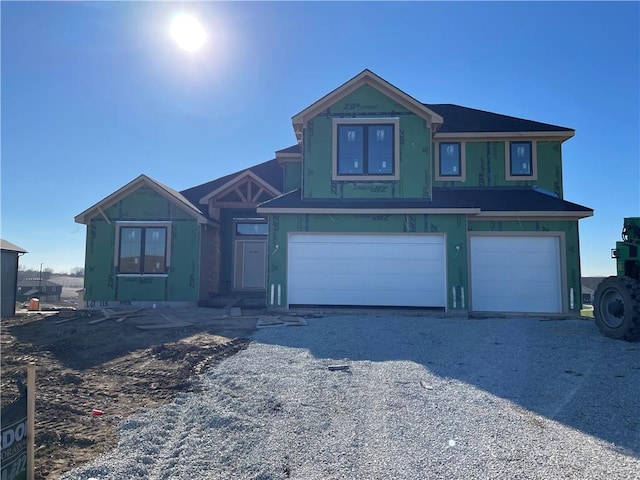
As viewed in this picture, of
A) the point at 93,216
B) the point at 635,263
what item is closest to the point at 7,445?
the point at 635,263

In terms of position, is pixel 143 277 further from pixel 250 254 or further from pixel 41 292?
pixel 41 292

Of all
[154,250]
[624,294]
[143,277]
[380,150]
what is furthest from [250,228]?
[624,294]

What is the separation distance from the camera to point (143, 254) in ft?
46.6

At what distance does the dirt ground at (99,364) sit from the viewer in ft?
13.8

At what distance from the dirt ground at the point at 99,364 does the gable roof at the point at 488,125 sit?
9.17 m

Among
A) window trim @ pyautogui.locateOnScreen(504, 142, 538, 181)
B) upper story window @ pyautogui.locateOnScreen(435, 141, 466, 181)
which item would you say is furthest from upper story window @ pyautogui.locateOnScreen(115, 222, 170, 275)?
window trim @ pyautogui.locateOnScreen(504, 142, 538, 181)

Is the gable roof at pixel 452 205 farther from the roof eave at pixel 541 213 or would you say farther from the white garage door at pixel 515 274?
the white garage door at pixel 515 274

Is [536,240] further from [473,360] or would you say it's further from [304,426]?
[304,426]

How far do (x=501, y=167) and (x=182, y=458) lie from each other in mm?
13542

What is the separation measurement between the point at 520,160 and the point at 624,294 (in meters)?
7.47

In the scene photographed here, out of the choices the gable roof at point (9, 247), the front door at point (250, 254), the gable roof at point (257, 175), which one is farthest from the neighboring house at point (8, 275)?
the front door at point (250, 254)

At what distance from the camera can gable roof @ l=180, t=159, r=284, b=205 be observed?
16.9 meters

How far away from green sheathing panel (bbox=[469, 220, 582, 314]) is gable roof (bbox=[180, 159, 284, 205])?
291 inches

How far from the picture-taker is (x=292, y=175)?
15.7 meters
